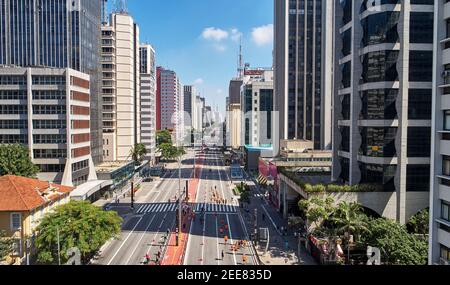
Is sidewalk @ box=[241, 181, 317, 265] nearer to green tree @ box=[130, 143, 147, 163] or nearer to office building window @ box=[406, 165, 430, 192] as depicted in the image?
office building window @ box=[406, 165, 430, 192]

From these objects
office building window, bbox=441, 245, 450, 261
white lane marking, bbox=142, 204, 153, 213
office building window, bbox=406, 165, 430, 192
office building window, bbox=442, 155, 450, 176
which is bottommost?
white lane marking, bbox=142, 204, 153, 213

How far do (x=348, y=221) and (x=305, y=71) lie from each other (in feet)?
222

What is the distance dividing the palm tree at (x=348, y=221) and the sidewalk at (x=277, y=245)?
3.64 m

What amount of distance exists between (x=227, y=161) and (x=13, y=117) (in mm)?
65507

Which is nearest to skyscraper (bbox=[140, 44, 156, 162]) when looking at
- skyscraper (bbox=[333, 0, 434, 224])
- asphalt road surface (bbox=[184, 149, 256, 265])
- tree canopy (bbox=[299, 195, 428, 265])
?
asphalt road surface (bbox=[184, 149, 256, 265])

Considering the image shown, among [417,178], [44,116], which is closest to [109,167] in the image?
[44,116]

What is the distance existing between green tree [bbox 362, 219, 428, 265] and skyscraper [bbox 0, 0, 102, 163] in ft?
153

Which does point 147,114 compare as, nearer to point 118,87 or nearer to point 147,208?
point 118,87

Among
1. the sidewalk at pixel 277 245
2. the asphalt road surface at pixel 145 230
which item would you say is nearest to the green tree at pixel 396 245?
the sidewalk at pixel 277 245

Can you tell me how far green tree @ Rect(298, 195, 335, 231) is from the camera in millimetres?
28842

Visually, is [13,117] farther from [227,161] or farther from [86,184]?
[227,161]

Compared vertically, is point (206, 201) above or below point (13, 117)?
below
